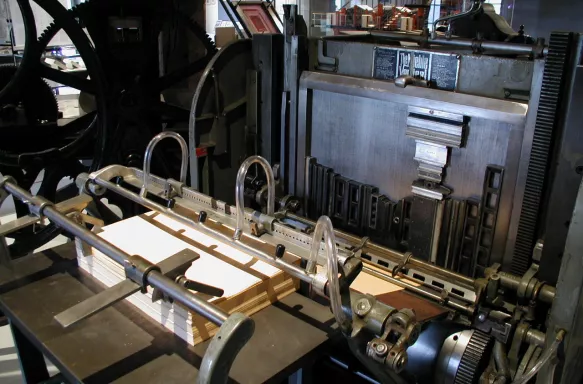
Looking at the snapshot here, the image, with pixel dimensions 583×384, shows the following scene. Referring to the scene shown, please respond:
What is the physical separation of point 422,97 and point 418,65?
4.3 inches

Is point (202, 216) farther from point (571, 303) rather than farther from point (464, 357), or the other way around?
point (571, 303)

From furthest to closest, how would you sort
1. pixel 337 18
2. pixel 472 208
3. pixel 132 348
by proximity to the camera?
pixel 337 18
pixel 472 208
pixel 132 348

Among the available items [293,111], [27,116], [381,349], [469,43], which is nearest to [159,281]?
[381,349]

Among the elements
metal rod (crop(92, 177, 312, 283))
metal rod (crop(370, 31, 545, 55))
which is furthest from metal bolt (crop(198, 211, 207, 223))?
metal rod (crop(370, 31, 545, 55))

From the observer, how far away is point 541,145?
132cm

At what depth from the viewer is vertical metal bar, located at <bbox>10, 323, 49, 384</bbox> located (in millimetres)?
1432

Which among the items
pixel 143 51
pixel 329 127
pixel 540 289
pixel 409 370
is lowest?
pixel 409 370

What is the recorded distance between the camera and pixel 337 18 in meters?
5.07

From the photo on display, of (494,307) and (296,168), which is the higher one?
(296,168)

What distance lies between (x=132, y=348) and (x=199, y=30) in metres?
2.05

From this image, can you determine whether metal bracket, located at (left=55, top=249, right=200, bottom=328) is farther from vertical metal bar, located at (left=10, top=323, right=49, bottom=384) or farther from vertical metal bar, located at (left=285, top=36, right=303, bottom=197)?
vertical metal bar, located at (left=285, top=36, right=303, bottom=197)

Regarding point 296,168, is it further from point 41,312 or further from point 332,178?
point 41,312

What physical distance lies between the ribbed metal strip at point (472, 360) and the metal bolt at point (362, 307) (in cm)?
28

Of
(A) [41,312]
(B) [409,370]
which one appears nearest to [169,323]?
(A) [41,312]
